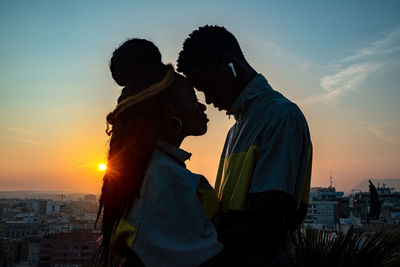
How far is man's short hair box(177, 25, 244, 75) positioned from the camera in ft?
8.09

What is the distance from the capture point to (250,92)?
236 centimetres

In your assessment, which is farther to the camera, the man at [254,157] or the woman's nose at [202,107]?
the woman's nose at [202,107]

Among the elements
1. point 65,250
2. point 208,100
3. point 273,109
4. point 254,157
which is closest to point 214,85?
point 208,100

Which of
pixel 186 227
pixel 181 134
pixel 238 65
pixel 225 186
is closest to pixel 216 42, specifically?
pixel 238 65

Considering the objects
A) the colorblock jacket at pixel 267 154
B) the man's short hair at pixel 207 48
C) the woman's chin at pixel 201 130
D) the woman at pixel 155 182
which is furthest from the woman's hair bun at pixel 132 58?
the colorblock jacket at pixel 267 154

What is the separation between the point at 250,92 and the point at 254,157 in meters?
0.38

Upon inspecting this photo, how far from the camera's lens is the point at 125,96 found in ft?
7.84

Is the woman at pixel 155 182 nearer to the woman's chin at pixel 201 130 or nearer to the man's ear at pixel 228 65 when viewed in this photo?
the woman's chin at pixel 201 130

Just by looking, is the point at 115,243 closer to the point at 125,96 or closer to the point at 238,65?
the point at 125,96

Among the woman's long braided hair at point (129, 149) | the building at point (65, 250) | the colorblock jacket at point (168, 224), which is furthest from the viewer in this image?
the building at point (65, 250)

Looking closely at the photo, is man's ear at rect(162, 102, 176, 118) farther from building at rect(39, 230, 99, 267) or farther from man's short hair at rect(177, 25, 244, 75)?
building at rect(39, 230, 99, 267)

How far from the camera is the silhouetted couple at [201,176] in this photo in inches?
77.6

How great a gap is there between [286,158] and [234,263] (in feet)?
1.58

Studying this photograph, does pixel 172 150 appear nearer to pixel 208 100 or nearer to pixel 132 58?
pixel 208 100
